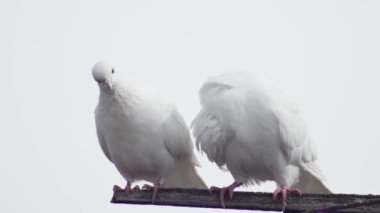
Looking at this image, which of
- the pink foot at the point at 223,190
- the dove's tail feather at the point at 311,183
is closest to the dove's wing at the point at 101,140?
→ the dove's tail feather at the point at 311,183

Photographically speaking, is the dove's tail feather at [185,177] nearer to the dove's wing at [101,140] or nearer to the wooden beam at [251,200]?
the dove's wing at [101,140]

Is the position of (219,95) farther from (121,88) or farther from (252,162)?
(121,88)

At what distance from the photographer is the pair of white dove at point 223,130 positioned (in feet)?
40.7

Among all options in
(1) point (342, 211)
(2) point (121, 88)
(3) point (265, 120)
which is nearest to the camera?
(1) point (342, 211)

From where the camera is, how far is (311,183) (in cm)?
1308

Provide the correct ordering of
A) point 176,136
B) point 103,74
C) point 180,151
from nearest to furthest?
point 103,74
point 176,136
point 180,151

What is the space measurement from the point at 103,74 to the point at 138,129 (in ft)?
3.27

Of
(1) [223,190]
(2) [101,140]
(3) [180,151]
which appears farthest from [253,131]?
(2) [101,140]

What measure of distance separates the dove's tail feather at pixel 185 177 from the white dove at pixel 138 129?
0.59 ft

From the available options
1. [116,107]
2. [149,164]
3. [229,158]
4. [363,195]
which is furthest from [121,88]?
[363,195]

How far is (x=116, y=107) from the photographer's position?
1412 centimetres

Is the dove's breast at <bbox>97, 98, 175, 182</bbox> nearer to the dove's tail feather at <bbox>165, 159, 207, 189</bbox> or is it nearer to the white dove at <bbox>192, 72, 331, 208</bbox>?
the dove's tail feather at <bbox>165, 159, 207, 189</bbox>

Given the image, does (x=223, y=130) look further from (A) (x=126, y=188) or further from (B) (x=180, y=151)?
(B) (x=180, y=151)

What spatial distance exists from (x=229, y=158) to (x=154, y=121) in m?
1.83
